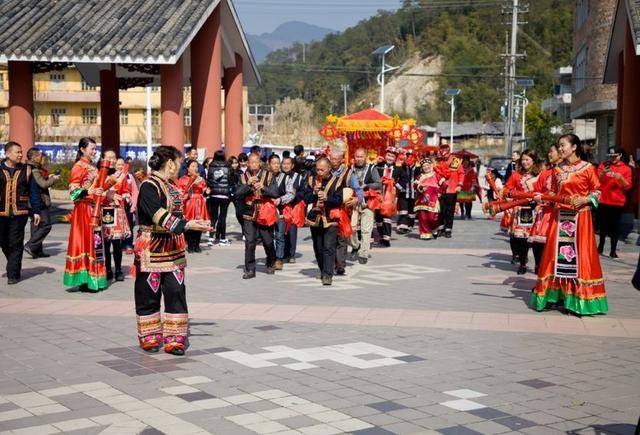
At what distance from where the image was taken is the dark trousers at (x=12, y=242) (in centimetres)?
1221

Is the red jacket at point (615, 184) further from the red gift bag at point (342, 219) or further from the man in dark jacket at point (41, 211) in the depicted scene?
the man in dark jacket at point (41, 211)

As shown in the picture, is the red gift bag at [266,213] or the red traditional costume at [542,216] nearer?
the red traditional costume at [542,216]

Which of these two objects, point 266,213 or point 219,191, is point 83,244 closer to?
point 266,213

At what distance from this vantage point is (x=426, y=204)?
18844 millimetres

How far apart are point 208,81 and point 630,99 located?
9.91 meters

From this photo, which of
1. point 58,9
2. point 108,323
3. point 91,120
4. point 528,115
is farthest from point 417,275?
point 528,115

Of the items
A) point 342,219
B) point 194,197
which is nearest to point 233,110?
point 194,197

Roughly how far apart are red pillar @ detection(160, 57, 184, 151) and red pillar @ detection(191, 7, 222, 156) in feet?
5.44

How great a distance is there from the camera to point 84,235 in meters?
11.4

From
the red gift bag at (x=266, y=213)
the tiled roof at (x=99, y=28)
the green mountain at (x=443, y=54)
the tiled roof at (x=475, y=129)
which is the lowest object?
the red gift bag at (x=266, y=213)

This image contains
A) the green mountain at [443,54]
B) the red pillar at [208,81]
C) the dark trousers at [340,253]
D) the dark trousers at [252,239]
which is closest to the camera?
the dark trousers at [252,239]

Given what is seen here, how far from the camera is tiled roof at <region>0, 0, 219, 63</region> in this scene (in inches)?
729

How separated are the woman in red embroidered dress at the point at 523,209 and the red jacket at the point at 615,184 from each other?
120 inches

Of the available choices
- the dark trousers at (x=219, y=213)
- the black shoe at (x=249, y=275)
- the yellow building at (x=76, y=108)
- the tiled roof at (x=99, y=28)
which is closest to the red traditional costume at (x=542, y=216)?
the black shoe at (x=249, y=275)
